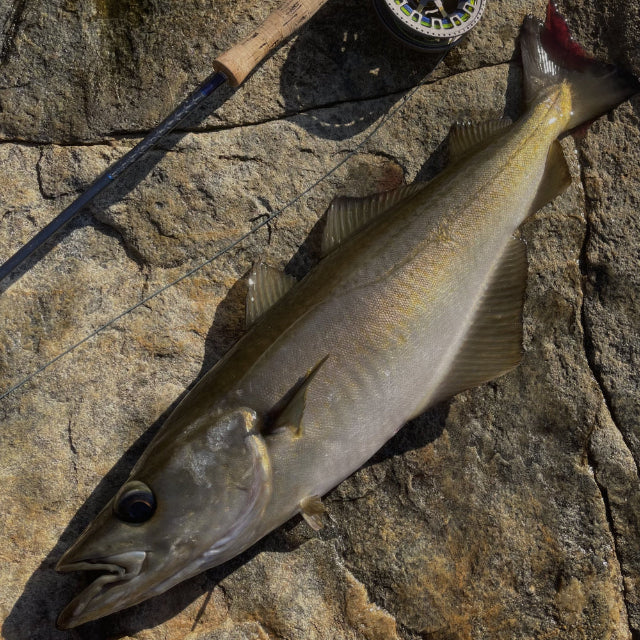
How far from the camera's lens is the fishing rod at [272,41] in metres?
2.49

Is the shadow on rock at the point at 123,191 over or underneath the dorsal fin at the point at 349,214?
over

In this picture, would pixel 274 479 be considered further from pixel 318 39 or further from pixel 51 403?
pixel 318 39

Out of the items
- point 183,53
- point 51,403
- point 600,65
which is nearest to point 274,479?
point 51,403

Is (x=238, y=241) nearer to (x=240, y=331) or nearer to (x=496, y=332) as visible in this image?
(x=240, y=331)

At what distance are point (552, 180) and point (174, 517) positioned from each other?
221 centimetres

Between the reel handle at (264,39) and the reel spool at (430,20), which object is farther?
the reel spool at (430,20)

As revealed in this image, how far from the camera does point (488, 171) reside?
2.67 metres

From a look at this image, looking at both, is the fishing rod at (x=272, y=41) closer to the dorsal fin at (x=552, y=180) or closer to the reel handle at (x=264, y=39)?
the reel handle at (x=264, y=39)

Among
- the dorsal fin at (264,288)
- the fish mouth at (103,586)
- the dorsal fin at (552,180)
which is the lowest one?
the fish mouth at (103,586)

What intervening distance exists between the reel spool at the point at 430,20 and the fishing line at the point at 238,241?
0.17m

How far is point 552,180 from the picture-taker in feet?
9.21

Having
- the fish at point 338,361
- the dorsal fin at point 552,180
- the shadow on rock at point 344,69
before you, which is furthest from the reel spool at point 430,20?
the dorsal fin at point 552,180

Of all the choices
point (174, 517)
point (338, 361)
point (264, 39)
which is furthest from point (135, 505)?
point (264, 39)

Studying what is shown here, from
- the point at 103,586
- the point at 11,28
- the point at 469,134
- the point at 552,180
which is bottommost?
the point at 103,586
